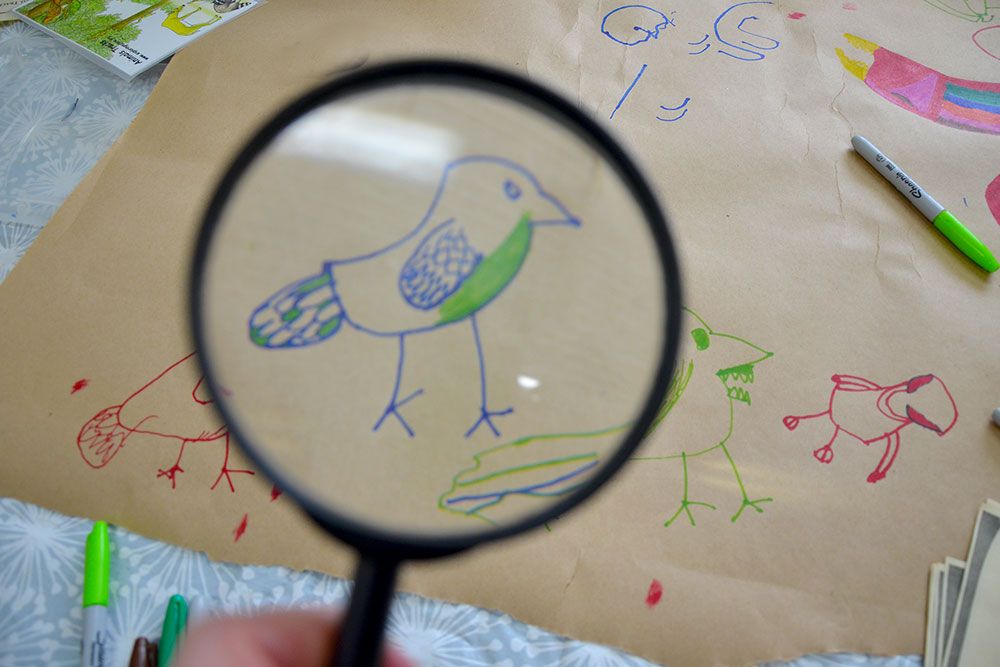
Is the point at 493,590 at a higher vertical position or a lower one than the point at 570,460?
lower

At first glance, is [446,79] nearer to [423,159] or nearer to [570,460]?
[423,159]

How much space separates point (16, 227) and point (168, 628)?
61 cm

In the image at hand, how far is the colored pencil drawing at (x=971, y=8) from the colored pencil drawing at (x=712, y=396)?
0.78m

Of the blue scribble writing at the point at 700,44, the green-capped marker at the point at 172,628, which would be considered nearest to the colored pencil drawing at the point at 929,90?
the blue scribble writing at the point at 700,44

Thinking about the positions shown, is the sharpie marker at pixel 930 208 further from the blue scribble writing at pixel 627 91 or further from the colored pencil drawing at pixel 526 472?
the colored pencil drawing at pixel 526 472

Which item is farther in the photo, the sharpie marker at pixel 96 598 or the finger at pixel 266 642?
the sharpie marker at pixel 96 598

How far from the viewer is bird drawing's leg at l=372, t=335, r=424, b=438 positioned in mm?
558

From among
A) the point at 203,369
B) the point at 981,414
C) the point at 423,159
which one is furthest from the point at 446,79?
the point at 981,414

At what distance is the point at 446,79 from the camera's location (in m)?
0.51

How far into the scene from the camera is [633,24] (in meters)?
1.14

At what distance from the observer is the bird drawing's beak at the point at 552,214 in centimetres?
54

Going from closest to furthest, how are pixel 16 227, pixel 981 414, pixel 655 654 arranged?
pixel 655 654 → pixel 981 414 → pixel 16 227

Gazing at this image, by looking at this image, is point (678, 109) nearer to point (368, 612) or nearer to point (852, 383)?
point (852, 383)

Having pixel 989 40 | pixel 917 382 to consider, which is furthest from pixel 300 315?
pixel 989 40
